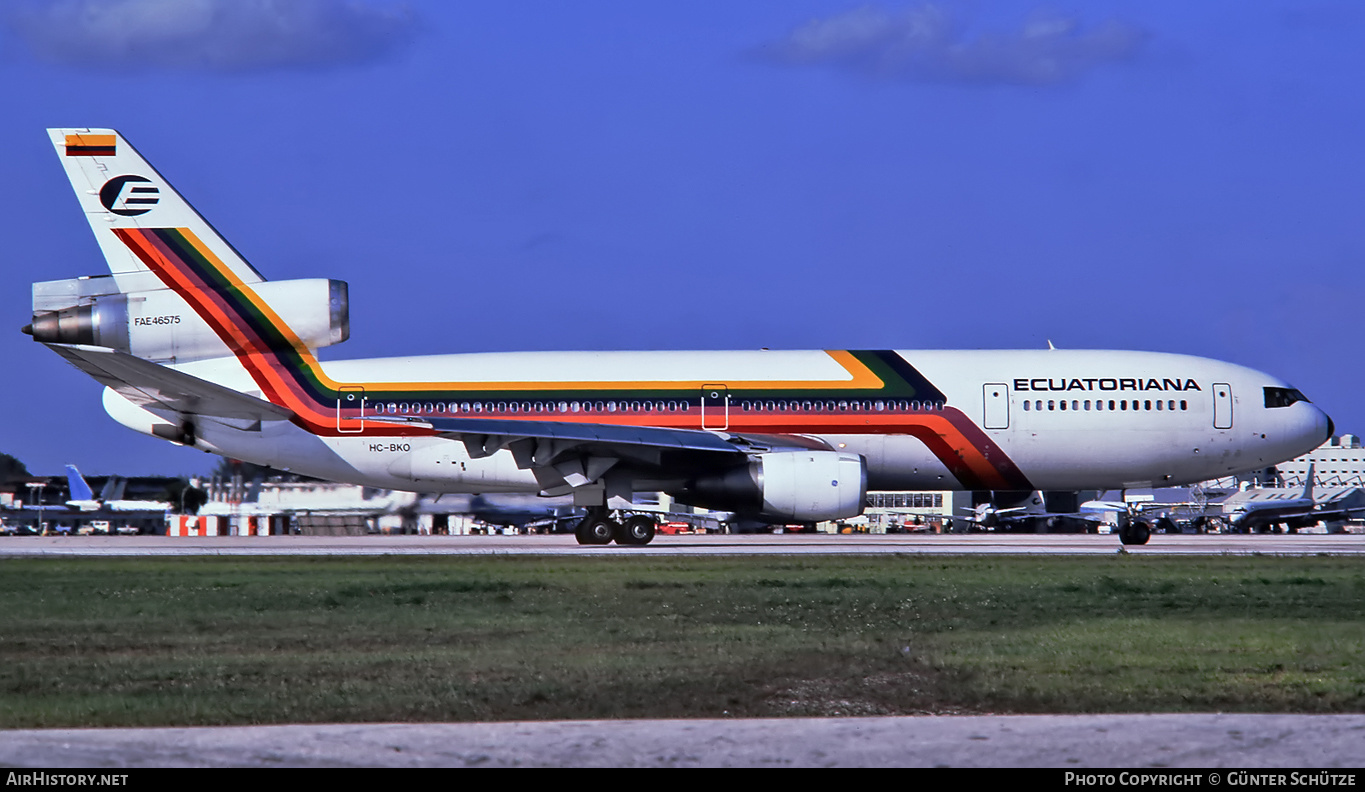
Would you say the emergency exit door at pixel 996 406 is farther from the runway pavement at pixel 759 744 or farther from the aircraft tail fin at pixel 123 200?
the runway pavement at pixel 759 744

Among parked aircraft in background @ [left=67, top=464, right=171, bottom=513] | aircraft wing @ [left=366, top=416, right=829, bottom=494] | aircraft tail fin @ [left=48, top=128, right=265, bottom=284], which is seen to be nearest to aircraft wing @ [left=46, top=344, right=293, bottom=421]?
aircraft tail fin @ [left=48, top=128, right=265, bottom=284]

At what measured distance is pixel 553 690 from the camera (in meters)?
8.38

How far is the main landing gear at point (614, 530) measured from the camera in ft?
89.5

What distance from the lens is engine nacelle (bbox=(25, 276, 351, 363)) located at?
90.4 feet

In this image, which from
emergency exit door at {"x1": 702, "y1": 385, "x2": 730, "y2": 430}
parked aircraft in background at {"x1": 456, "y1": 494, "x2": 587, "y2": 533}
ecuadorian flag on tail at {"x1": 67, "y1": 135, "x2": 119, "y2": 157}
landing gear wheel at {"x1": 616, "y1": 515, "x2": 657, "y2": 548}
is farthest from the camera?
parked aircraft in background at {"x1": 456, "y1": 494, "x2": 587, "y2": 533}

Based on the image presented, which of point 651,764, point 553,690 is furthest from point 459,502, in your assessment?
point 651,764

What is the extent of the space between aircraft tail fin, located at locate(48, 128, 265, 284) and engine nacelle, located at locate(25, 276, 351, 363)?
54cm

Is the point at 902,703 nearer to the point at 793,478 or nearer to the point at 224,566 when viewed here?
the point at 224,566

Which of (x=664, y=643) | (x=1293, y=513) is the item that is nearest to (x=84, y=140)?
(x=664, y=643)

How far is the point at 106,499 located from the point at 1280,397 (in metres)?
48.0

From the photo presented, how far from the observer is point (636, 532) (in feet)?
89.5

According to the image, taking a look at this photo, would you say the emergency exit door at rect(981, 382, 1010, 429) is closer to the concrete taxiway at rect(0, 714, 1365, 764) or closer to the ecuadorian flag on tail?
the ecuadorian flag on tail

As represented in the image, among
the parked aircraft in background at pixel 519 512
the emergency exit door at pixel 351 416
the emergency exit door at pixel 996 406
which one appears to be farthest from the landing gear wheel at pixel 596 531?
the parked aircraft in background at pixel 519 512

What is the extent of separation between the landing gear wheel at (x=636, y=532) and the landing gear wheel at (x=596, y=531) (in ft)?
0.57
